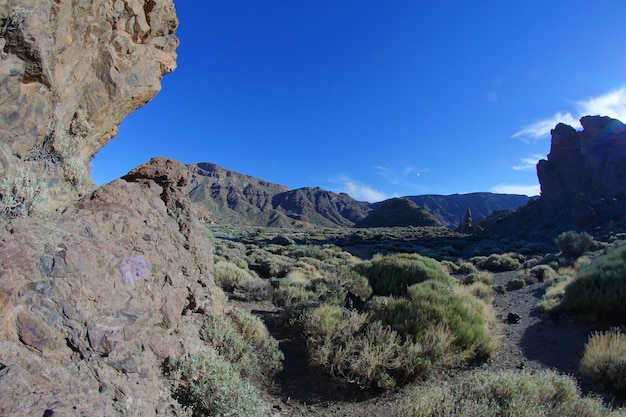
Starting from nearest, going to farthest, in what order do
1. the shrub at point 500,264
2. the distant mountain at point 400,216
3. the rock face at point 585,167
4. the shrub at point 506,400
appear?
1. the shrub at point 506,400
2. the shrub at point 500,264
3. the rock face at point 585,167
4. the distant mountain at point 400,216

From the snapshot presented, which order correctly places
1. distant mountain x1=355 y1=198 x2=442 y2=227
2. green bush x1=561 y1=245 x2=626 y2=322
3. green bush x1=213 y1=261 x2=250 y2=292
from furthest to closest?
distant mountain x1=355 y1=198 x2=442 y2=227 → green bush x1=213 y1=261 x2=250 y2=292 → green bush x1=561 y1=245 x2=626 y2=322

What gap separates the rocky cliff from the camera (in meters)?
2.97

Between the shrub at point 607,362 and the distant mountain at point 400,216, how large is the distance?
7665 centimetres

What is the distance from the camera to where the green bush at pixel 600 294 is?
921 cm

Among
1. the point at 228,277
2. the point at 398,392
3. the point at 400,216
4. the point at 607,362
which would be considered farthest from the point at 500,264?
the point at 400,216

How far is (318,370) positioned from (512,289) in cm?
1343

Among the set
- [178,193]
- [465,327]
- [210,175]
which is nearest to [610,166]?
[465,327]

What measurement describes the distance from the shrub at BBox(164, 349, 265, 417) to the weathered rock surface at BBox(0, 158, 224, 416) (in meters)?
0.18

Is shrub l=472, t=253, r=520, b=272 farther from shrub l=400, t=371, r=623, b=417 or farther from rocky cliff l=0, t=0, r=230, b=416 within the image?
rocky cliff l=0, t=0, r=230, b=416

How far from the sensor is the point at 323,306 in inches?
314

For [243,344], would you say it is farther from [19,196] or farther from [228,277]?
[228,277]

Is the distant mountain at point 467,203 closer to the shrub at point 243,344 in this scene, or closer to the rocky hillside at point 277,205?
the rocky hillside at point 277,205

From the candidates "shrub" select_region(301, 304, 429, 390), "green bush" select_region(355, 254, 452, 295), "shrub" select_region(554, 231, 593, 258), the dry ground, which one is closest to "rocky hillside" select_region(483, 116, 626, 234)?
"shrub" select_region(554, 231, 593, 258)

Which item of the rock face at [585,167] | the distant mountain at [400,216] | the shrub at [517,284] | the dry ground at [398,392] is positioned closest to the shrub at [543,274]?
the shrub at [517,284]
